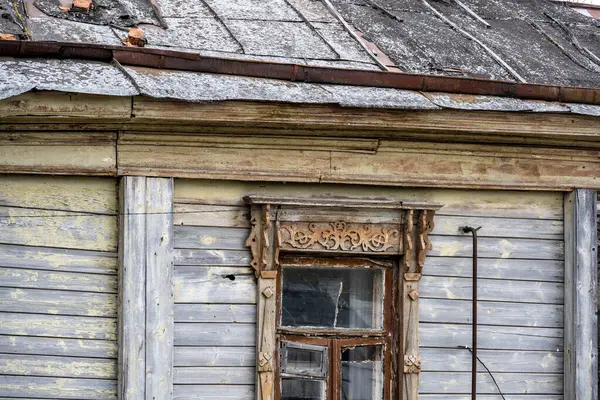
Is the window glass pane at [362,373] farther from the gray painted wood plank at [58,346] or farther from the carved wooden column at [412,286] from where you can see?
the gray painted wood plank at [58,346]

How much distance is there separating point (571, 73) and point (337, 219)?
1993 mm

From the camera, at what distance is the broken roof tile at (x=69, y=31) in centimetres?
588

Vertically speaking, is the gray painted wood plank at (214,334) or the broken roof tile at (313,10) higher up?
the broken roof tile at (313,10)

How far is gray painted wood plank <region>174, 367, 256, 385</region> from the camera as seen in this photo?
5781 millimetres

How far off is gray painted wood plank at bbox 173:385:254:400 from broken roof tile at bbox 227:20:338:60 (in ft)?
6.03

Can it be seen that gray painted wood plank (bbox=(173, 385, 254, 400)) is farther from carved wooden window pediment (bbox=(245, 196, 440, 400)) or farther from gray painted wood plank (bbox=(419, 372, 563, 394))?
gray painted wood plank (bbox=(419, 372, 563, 394))

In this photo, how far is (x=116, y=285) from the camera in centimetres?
566

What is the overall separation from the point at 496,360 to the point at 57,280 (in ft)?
8.11

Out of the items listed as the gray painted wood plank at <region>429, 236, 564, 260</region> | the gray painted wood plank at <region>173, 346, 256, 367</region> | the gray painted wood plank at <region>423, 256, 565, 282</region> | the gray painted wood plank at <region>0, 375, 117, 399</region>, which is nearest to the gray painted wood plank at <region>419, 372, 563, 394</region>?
the gray painted wood plank at <region>423, 256, 565, 282</region>

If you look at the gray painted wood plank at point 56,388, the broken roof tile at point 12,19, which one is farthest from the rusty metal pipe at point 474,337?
the broken roof tile at point 12,19

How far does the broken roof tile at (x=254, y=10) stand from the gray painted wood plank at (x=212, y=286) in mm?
1742

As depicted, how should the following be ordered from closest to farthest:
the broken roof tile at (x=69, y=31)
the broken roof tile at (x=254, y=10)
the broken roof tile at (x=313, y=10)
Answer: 1. the broken roof tile at (x=69, y=31)
2. the broken roof tile at (x=254, y=10)
3. the broken roof tile at (x=313, y=10)

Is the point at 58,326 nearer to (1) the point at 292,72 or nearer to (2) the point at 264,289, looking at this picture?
(2) the point at 264,289

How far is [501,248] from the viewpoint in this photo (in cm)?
634
